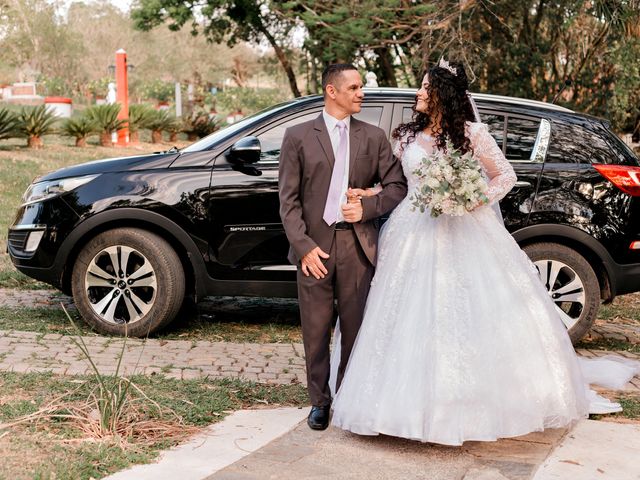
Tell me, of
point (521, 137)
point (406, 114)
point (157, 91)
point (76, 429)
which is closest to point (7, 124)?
point (406, 114)

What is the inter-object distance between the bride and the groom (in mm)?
104

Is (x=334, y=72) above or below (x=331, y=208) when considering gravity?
above

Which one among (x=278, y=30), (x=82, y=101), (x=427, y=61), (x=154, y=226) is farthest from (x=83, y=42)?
(x=154, y=226)

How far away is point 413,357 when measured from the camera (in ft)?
14.2

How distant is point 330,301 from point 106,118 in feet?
64.2

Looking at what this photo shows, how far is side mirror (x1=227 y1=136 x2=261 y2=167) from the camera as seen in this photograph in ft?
20.5

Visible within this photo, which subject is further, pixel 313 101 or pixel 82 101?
pixel 82 101

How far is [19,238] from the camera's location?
22.7 feet

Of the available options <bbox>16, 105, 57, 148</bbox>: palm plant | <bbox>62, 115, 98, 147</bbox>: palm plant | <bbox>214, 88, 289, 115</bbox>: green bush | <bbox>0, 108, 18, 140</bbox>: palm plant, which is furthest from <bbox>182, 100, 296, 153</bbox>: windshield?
<bbox>214, 88, 289, 115</bbox>: green bush

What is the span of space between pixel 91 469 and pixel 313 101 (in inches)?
143

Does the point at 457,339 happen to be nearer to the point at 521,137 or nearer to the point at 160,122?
the point at 521,137

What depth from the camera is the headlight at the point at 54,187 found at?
677cm

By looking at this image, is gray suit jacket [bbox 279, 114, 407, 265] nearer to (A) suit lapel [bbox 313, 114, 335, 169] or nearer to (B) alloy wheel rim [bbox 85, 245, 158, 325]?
(A) suit lapel [bbox 313, 114, 335, 169]

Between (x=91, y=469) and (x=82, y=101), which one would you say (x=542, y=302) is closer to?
(x=91, y=469)
